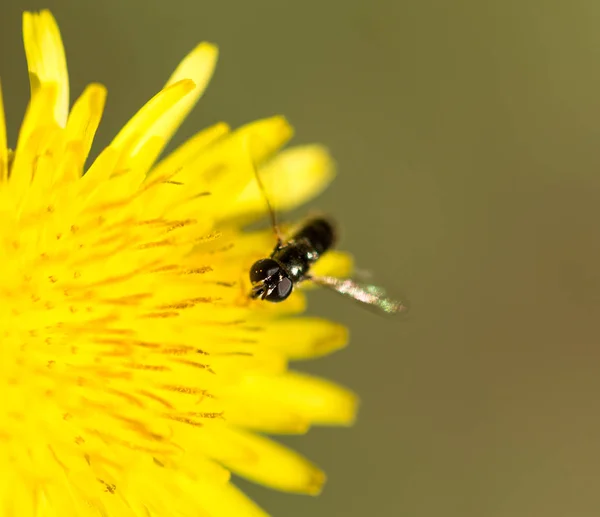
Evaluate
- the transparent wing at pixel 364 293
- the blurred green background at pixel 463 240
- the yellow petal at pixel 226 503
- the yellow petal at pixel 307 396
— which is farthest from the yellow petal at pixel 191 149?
the blurred green background at pixel 463 240

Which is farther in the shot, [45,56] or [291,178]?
[291,178]

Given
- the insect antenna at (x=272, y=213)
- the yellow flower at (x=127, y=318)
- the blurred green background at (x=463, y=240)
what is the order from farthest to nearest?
the blurred green background at (x=463, y=240)
the insect antenna at (x=272, y=213)
the yellow flower at (x=127, y=318)

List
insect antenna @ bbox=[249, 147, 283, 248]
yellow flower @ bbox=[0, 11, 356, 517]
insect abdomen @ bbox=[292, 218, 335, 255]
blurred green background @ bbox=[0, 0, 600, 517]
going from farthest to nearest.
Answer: blurred green background @ bbox=[0, 0, 600, 517] < insect abdomen @ bbox=[292, 218, 335, 255] < insect antenna @ bbox=[249, 147, 283, 248] < yellow flower @ bbox=[0, 11, 356, 517]

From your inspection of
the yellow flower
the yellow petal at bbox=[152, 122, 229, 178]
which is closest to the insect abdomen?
the yellow flower

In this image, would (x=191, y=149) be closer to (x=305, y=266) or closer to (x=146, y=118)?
(x=146, y=118)

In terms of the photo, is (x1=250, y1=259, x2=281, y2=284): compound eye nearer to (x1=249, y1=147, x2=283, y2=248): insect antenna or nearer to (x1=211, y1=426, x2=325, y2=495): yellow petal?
(x1=249, y1=147, x2=283, y2=248): insect antenna

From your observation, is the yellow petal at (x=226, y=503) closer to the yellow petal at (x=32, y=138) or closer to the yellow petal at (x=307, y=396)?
the yellow petal at (x=307, y=396)

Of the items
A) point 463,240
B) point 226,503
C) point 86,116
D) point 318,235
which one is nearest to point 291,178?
point 318,235
